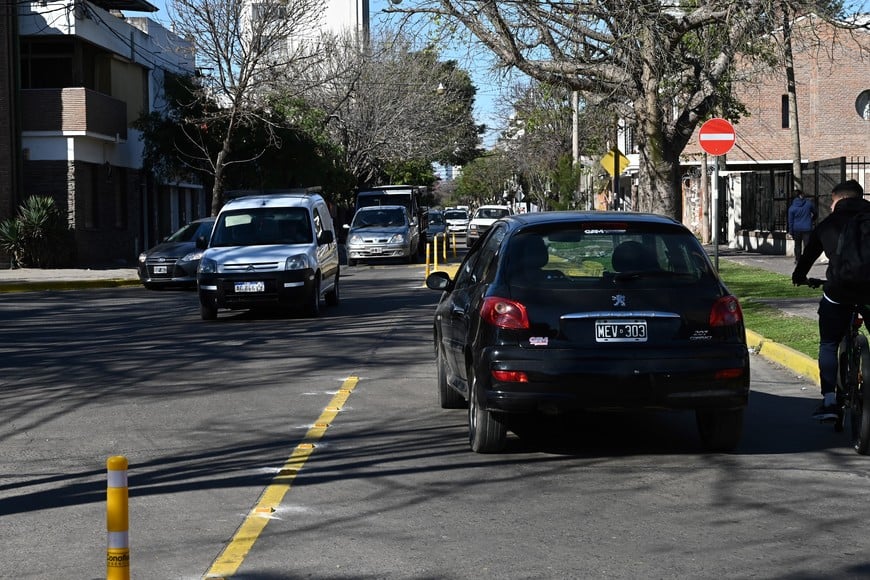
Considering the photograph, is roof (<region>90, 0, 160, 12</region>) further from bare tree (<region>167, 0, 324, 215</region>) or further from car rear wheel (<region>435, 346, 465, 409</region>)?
car rear wheel (<region>435, 346, 465, 409</region>)

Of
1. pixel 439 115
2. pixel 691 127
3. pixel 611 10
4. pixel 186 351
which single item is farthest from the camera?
pixel 439 115

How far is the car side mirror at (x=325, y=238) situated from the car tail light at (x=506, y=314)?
1229 centimetres

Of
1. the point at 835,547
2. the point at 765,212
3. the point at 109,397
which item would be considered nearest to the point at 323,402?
the point at 109,397

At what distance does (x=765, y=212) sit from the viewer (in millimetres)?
41094

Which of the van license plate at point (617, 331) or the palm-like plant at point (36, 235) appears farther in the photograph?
the palm-like plant at point (36, 235)

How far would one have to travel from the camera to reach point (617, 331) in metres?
8.27

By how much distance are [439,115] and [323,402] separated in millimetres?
52229

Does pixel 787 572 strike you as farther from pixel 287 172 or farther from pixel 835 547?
pixel 287 172

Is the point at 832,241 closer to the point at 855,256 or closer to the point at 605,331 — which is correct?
the point at 855,256

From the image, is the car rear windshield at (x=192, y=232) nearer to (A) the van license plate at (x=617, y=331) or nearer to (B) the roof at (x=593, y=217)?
(B) the roof at (x=593, y=217)

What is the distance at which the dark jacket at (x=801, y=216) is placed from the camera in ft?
96.6

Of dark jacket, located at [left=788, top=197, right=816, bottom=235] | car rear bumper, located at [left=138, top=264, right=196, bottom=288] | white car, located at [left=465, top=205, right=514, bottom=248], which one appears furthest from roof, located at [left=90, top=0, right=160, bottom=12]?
dark jacket, located at [left=788, top=197, right=816, bottom=235]

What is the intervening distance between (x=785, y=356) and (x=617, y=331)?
6.19 metres

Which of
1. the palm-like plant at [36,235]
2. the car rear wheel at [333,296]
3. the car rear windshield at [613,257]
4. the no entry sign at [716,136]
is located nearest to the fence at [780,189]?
the no entry sign at [716,136]
